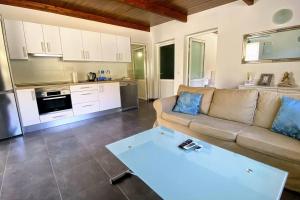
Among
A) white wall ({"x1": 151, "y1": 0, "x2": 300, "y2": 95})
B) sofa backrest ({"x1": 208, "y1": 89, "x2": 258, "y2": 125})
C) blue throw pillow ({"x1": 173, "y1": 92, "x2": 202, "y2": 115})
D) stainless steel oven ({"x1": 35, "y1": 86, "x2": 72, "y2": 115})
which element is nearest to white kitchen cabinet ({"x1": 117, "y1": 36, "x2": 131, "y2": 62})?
white wall ({"x1": 151, "y1": 0, "x2": 300, "y2": 95})

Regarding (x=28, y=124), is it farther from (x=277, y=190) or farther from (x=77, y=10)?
(x=277, y=190)

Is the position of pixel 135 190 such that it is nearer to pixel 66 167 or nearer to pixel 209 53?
pixel 66 167

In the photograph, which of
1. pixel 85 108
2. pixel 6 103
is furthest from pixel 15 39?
pixel 85 108

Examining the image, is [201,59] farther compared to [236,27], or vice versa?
[201,59]

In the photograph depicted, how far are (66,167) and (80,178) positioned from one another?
33cm

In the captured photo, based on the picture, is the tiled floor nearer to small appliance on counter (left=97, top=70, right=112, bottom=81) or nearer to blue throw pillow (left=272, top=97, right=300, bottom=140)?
blue throw pillow (left=272, top=97, right=300, bottom=140)

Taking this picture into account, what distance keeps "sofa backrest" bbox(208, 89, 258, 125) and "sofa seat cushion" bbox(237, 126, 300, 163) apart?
1.06ft

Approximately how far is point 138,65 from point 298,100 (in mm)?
4919

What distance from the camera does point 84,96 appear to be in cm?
366

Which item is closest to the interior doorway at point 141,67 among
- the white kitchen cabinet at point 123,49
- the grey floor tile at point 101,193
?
the white kitchen cabinet at point 123,49

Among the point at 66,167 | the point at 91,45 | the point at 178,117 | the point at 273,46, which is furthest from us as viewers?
the point at 91,45

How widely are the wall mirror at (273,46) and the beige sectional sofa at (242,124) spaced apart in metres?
1.53

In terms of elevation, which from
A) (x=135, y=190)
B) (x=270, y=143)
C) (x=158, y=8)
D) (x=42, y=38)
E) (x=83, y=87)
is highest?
(x=158, y=8)

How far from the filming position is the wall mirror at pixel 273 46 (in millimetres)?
2825
